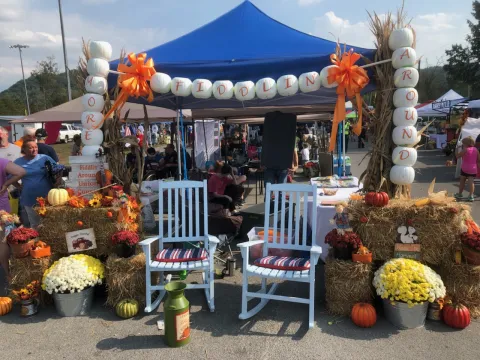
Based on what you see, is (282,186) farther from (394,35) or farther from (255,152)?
(255,152)

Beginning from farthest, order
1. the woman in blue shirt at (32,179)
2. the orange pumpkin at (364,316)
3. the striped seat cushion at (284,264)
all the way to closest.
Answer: the woman in blue shirt at (32,179)
the striped seat cushion at (284,264)
the orange pumpkin at (364,316)

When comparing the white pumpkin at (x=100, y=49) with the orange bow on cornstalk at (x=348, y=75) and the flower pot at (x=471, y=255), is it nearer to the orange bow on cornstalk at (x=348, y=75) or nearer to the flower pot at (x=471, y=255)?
the orange bow on cornstalk at (x=348, y=75)

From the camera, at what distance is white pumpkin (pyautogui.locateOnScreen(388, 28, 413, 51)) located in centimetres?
361

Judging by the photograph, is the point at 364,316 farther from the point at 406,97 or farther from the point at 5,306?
the point at 5,306

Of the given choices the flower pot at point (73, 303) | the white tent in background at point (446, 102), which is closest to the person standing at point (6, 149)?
the flower pot at point (73, 303)

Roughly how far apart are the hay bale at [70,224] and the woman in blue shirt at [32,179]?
62 centimetres

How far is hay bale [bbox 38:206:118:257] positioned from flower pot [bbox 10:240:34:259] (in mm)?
179

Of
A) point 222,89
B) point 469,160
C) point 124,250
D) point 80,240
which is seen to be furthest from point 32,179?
point 469,160

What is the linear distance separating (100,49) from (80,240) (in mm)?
2053

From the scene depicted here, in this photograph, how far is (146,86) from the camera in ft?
13.5

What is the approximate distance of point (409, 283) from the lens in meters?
3.12

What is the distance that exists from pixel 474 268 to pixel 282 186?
1.85 metres

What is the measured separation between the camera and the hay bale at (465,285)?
328cm

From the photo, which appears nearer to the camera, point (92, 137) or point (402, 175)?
point (402, 175)
